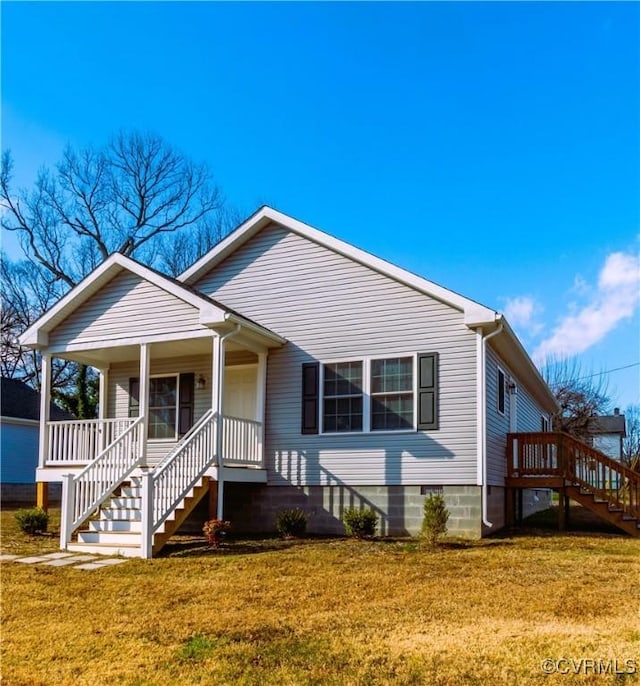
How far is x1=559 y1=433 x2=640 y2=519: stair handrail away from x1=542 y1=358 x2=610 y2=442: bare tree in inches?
666

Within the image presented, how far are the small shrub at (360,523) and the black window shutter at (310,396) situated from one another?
2121mm

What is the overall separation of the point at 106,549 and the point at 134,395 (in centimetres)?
537

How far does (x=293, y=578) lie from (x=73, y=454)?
6.73 metres

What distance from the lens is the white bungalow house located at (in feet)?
38.2

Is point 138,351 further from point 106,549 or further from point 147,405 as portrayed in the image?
point 106,549

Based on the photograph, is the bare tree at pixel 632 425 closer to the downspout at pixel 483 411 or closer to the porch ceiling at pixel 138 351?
the downspout at pixel 483 411

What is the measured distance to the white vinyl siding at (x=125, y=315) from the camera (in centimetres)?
1218

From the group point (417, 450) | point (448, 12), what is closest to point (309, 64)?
point (448, 12)

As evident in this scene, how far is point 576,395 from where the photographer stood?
32781mm

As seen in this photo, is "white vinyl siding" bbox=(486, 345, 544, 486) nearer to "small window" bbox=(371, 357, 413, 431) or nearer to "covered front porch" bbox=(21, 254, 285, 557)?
"small window" bbox=(371, 357, 413, 431)

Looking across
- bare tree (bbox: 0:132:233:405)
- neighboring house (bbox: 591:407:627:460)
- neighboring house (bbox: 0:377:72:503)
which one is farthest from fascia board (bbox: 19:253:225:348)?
neighboring house (bbox: 591:407:627:460)

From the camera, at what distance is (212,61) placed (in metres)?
13.6

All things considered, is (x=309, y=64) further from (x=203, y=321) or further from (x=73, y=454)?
(x=73, y=454)

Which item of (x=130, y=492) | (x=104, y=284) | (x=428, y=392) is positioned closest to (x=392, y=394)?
(x=428, y=392)
